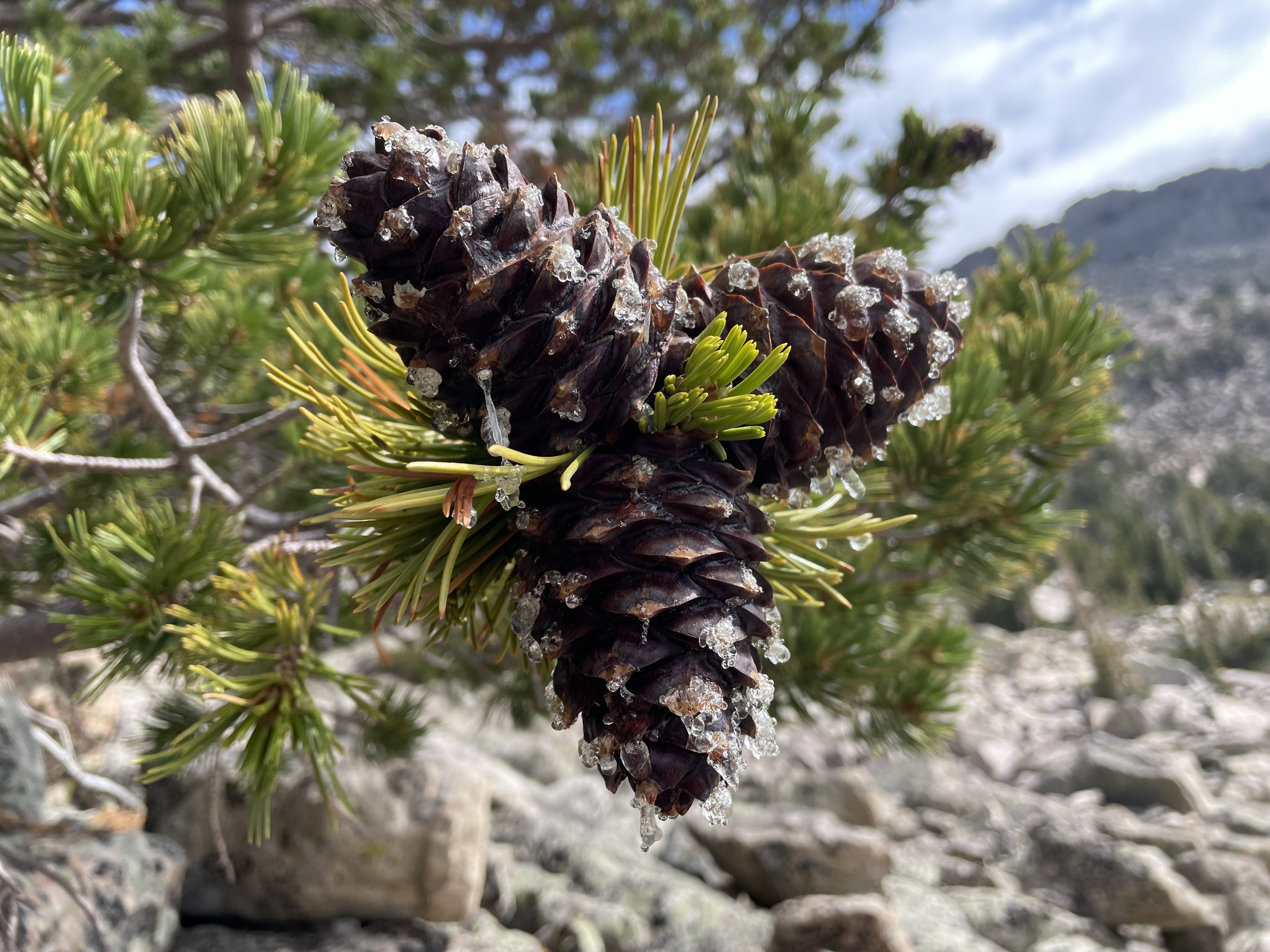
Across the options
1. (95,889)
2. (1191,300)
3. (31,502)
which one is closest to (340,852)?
(95,889)

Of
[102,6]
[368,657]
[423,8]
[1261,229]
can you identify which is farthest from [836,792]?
[1261,229]

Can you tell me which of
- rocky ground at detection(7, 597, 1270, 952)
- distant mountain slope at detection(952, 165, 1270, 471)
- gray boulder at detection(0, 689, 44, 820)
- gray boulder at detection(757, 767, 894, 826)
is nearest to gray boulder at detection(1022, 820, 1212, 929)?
rocky ground at detection(7, 597, 1270, 952)

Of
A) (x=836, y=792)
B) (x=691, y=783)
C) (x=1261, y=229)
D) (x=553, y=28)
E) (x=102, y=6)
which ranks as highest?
(x=1261, y=229)

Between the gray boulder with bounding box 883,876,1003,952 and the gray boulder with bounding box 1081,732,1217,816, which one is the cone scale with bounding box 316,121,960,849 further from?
the gray boulder with bounding box 1081,732,1217,816

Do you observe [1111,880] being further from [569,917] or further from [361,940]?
[361,940]

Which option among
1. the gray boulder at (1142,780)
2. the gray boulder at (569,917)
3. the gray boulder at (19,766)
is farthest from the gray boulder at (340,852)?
the gray boulder at (1142,780)

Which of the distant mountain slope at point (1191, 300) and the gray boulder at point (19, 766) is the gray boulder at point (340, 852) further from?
the distant mountain slope at point (1191, 300)

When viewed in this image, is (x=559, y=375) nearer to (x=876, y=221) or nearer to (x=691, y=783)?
(x=691, y=783)
